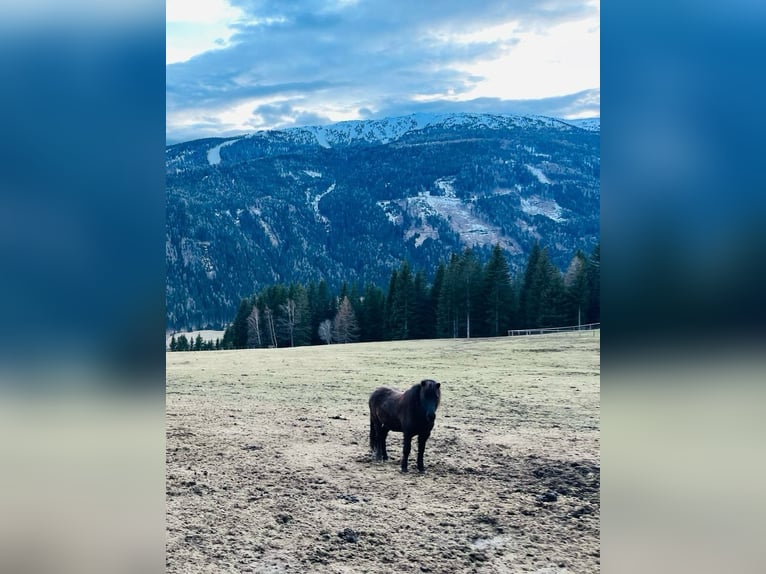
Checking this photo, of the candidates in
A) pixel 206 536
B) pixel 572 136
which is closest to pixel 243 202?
pixel 572 136

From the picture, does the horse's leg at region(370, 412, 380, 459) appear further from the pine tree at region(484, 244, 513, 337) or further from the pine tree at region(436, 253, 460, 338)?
the pine tree at region(484, 244, 513, 337)

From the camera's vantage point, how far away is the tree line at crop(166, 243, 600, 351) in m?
13.6

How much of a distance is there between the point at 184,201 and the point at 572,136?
31.6m

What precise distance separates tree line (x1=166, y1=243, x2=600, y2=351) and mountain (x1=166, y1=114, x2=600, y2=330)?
10.3 feet

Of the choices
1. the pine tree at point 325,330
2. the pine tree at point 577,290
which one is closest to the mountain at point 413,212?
the pine tree at point 325,330

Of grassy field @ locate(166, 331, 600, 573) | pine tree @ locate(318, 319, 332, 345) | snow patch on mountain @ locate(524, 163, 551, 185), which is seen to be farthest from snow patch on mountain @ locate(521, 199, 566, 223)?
grassy field @ locate(166, 331, 600, 573)

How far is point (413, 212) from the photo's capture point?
2838cm

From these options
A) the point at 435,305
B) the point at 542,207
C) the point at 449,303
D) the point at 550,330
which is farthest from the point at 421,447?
the point at 542,207

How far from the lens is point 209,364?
16.0m

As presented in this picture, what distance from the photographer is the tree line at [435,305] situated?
1359 cm

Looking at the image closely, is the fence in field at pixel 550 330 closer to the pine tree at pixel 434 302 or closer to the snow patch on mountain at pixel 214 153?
the pine tree at pixel 434 302

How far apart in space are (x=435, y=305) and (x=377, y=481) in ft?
22.9
